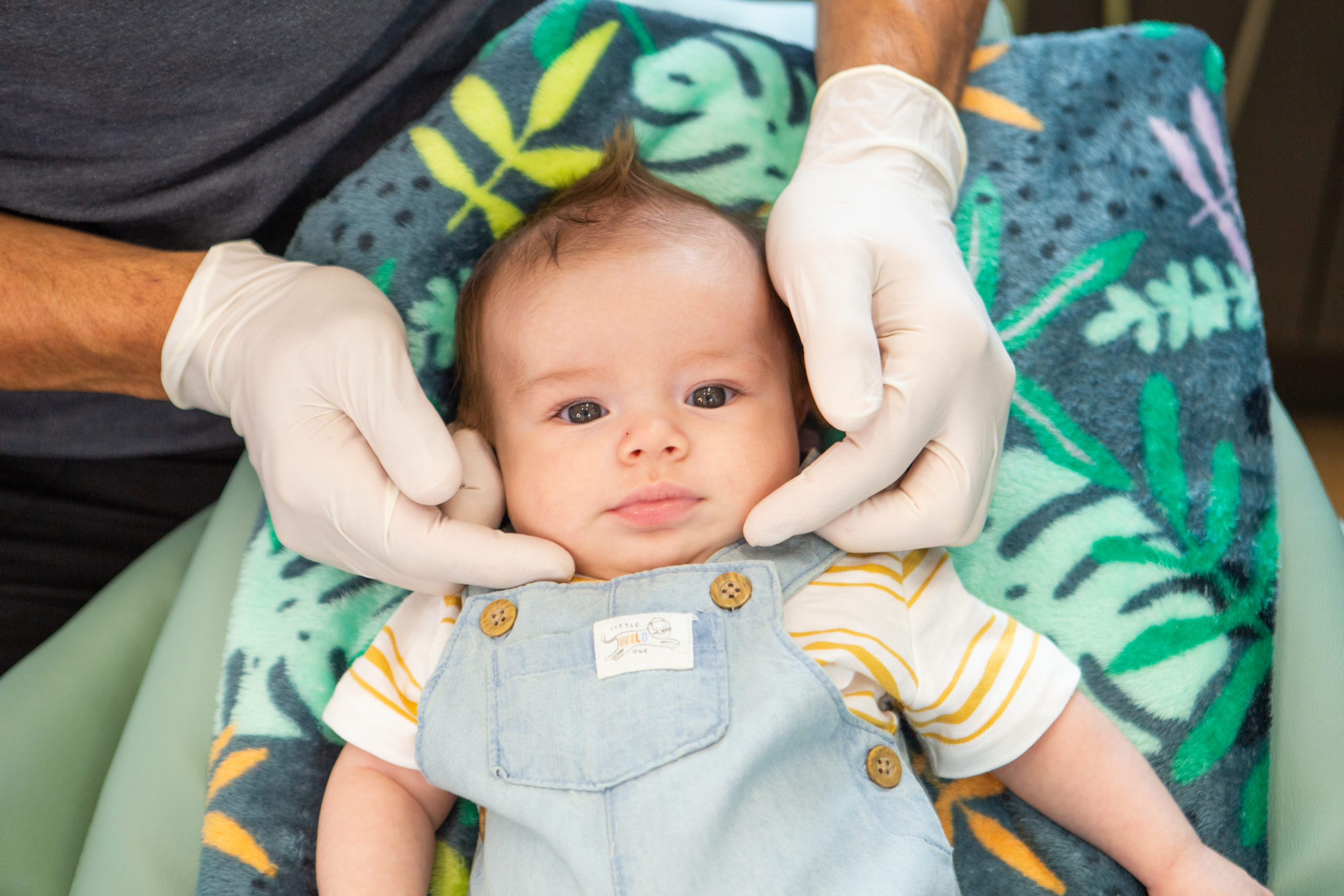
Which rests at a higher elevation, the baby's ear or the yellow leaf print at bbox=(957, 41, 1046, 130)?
the yellow leaf print at bbox=(957, 41, 1046, 130)

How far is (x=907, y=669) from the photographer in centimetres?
100

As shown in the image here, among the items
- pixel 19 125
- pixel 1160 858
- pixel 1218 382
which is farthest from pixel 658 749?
pixel 19 125

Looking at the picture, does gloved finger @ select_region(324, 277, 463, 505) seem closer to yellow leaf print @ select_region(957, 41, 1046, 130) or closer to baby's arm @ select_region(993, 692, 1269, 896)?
baby's arm @ select_region(993, 692, 1269, 896)

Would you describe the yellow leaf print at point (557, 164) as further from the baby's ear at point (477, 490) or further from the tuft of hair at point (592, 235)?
the baby's ear at point (477, 490)

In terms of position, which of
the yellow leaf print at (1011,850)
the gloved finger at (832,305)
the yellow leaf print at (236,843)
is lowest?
the yellow leaf print at (1011,850)

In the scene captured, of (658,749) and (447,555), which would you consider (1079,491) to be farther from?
(447,555)

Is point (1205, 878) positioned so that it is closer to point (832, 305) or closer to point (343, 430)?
point (832, 305)

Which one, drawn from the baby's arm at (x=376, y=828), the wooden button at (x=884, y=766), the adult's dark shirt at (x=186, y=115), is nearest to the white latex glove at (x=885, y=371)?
the wooden button at (x=884, y=766)

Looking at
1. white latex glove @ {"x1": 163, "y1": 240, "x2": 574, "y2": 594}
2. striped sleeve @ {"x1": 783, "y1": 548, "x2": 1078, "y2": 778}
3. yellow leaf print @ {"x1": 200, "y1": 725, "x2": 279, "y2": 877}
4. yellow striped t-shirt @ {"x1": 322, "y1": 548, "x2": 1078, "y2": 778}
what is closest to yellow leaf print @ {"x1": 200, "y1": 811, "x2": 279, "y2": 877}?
yellow leaf print @ {"x1": 200, "y1": 725, "x2": 279, "y2": 877}

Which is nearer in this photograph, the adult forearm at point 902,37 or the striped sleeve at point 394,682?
the striped sleeve at point 394,682

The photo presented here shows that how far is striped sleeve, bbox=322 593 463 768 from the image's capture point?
1030mm

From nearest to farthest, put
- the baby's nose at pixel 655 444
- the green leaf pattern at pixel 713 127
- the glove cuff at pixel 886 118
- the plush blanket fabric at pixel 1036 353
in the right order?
the baby's nose at pixel 655 444 < the plush blanket fabric at pixel 1036 353 < the glove cuff at pixel 886 118 < the green leaf pattern at pixel 713 127

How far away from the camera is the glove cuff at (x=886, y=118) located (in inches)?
49.8

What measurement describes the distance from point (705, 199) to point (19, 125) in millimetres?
835
